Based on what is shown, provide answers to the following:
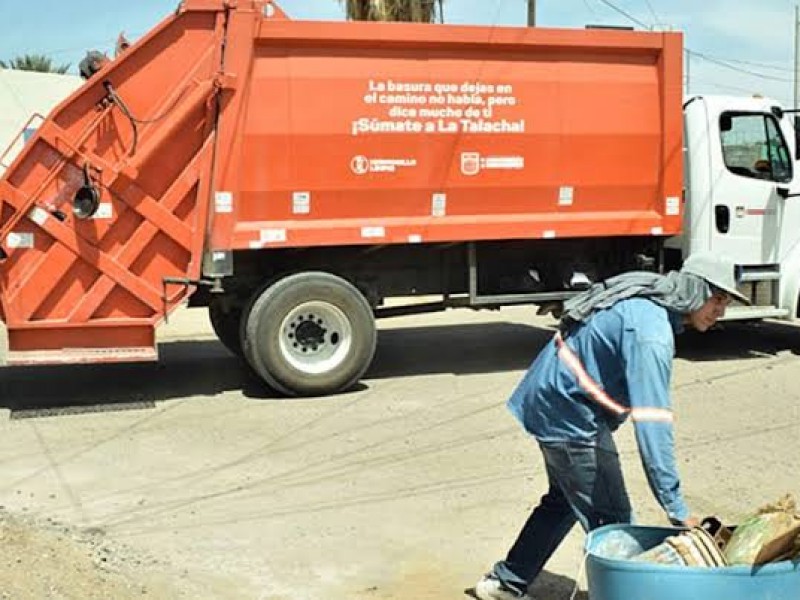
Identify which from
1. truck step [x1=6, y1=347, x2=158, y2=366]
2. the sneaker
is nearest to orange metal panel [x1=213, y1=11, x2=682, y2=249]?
truck step [x1=6, y1=347, x2=158, y2=366]

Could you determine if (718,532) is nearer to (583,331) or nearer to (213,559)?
(583,331)

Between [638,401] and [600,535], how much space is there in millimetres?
471

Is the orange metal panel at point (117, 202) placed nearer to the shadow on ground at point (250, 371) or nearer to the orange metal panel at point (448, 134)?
the orange metal panel at point (448, 134)

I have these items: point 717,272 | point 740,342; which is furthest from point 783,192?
point 717,272

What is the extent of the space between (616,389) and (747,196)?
7.40m

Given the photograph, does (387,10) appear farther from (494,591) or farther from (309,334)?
(494,591)

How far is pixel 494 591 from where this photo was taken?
4512 mm

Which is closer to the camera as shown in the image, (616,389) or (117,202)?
(616,389)

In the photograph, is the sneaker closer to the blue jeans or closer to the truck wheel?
the blue jeans

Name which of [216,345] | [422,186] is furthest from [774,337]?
[216,345]

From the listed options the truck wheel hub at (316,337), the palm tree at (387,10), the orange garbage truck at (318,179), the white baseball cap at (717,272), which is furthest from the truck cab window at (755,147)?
the palm tree at (387,10)

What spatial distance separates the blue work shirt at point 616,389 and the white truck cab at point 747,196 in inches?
270

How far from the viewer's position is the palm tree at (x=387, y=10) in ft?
69.3

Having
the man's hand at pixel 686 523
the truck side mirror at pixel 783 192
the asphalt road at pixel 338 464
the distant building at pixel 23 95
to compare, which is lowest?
the asphalt road at pixel 338 464
